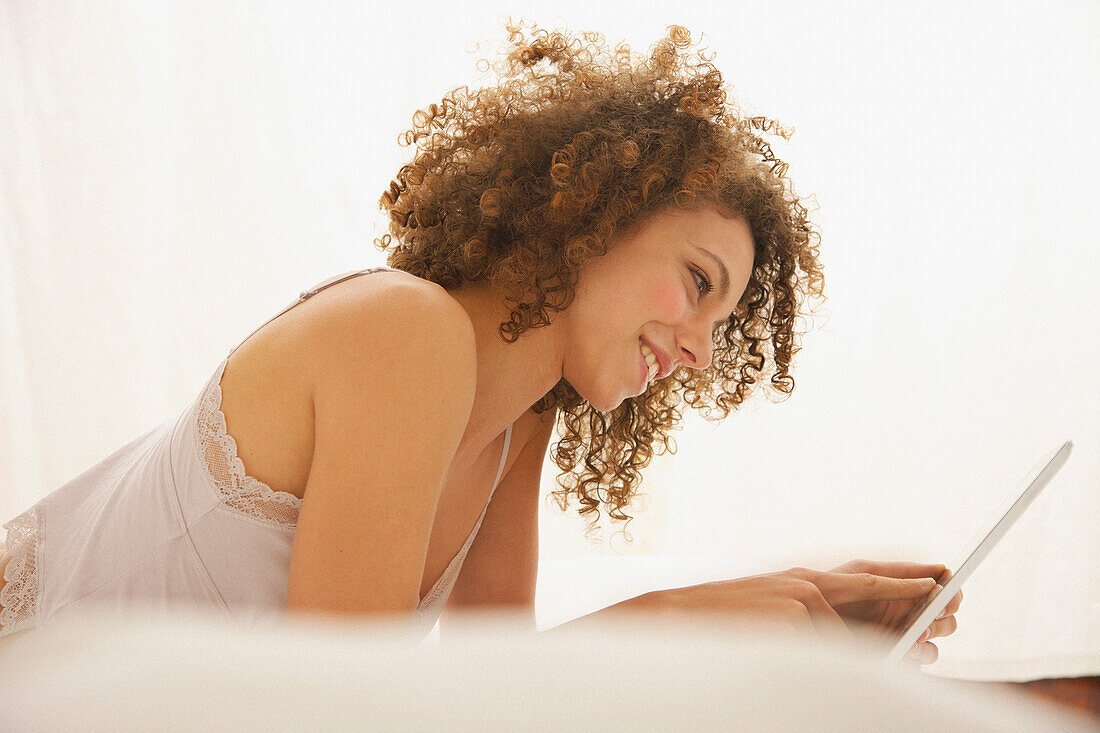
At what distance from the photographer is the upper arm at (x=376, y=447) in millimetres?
706

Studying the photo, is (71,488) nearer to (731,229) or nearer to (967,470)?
(731,229)

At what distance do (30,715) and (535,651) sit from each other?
0.46 ft

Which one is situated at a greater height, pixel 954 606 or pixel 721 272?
pixel 721 272

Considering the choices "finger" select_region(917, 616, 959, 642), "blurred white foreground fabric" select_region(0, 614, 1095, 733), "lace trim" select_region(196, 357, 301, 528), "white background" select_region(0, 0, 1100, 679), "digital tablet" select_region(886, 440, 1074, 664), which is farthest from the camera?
"white background" select_region(0, 0, 1100, 679)

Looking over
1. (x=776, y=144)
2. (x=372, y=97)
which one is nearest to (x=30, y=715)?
(x=372, y=97)

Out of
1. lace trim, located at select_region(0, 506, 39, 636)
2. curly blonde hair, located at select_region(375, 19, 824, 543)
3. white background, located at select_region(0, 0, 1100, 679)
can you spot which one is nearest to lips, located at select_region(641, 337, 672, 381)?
curly blonde hair, located at select_region(375, 19, 824, 543)

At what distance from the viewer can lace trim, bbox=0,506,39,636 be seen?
2.77 feet

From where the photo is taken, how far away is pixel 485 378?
1.01 meters

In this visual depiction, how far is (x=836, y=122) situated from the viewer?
2.06 meters

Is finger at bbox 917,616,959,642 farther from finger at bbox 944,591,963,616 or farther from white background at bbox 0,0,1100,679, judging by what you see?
white background at bbox 0,0,1100,679

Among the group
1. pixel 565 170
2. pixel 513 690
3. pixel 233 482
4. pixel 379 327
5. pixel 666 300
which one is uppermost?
pixel 565 170

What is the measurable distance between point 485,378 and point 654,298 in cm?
22

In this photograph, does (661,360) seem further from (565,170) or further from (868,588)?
(868,588)

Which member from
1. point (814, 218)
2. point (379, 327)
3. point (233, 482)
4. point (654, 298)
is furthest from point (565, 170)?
point (814, 218)
